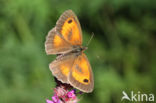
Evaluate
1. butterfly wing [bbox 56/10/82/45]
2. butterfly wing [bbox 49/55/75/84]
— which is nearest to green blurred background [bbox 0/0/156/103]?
butterfly wing [bbox 56/10/82/45]

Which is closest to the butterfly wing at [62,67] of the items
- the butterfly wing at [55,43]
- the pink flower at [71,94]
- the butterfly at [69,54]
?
the butterfly at [69,54]

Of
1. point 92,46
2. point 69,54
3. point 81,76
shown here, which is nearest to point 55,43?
point 69,54

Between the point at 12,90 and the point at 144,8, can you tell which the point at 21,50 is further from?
the point at 144,8

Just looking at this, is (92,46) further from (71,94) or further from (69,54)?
(71,94)

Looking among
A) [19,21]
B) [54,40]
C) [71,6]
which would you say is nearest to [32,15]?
[19,21]

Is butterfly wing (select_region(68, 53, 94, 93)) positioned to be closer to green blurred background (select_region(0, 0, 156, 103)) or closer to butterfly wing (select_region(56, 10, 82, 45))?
butterfly wing (select_region(56, 10, 82, 45))

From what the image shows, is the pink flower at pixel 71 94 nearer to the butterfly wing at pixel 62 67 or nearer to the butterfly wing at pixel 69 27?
the butterfly wing at pixel 62 67
